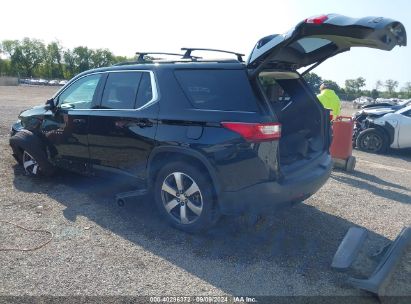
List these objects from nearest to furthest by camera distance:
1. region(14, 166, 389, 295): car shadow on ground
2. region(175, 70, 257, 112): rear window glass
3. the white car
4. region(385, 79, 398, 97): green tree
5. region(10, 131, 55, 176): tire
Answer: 1. region(14, 166, 389, 295): car shadow on ground
2. region(175, 70, 257, 112): rear window glass
3. region(10, 131, 55, 176): tire
4. the white car
5. region(385, 79, 398, 97): green tree

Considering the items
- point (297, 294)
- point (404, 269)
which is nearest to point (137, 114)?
point (297, 294)

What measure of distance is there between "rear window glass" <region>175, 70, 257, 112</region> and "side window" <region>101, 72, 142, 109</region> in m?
0.69

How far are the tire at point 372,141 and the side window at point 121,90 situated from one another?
27.8ft

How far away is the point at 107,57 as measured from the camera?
109m

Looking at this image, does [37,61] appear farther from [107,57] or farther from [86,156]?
[86,156]

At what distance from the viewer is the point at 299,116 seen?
4844 millimetres

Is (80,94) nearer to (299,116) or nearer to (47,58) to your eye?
(299,116)

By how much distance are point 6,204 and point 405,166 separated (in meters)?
8.75

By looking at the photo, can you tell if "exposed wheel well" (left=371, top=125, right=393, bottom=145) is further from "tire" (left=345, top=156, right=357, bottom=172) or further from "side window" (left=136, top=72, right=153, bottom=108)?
"side window" (left=136, top=72, right=153, bottom=108)

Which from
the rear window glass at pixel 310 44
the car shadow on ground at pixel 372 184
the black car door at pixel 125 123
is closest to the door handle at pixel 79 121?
the black car door at pixel 125 123

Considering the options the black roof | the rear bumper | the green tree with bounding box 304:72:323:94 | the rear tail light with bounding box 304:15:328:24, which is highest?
the rear tail light with bounding box 304:15:328:24

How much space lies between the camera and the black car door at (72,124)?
4971mm

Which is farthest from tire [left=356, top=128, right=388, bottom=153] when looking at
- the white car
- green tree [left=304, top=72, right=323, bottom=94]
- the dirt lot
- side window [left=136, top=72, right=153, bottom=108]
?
side window [left=136, top=72, right=153, bottom=108]

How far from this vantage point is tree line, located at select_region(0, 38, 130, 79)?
106312 millimetres
